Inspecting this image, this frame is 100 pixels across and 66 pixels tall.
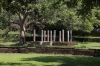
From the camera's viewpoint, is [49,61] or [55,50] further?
[55,50]

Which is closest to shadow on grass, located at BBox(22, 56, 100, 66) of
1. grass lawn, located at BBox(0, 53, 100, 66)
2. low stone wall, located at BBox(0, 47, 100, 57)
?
grass lawn, located at BBox(0, 53, 100, 66)

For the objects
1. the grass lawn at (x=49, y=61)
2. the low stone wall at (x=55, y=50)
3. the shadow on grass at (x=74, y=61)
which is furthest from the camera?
the low stone wall at (x=55, y=50)

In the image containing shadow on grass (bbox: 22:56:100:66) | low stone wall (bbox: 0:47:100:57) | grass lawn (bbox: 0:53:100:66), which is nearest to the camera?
grass lawn (bbox: 0:53:100:66)

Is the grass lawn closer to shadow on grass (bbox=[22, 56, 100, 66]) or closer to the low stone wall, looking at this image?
shadow on grass (bbox=[22, 56, 100, 66])

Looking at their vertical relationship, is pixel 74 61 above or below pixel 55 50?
above

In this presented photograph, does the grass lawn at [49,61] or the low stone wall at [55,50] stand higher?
the grass lawn at [49,61]

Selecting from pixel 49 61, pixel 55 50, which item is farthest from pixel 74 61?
pixel 55 50

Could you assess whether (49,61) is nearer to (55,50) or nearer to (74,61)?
(74,61)

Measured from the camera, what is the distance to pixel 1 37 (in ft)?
158

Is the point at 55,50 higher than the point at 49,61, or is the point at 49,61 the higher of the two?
the point at 49,61

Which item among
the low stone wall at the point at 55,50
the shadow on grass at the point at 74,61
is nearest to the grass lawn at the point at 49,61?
the shadow on grass at the point at 74,61

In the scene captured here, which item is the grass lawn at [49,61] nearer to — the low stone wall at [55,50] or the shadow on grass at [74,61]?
the shadow on grass at [74,61]

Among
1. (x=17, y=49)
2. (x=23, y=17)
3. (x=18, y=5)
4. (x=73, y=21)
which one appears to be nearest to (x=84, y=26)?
(x=73, y=21)

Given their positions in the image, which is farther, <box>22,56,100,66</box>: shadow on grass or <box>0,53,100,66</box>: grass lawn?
<box>22,56,100,66</box>: shadow on grass
